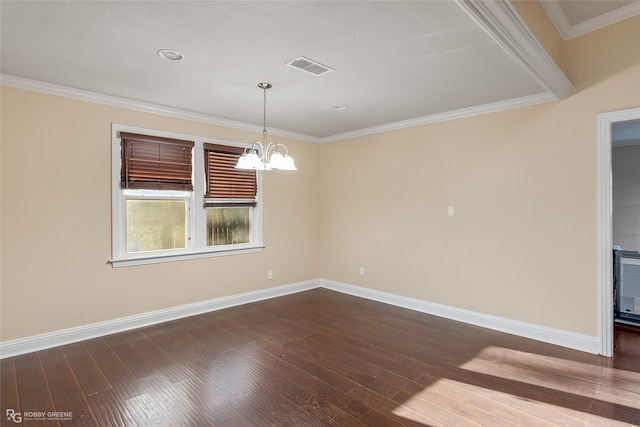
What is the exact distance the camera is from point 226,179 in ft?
15.4

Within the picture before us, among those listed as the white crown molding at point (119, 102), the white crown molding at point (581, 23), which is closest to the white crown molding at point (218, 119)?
the white crown molding at point (119, 102)

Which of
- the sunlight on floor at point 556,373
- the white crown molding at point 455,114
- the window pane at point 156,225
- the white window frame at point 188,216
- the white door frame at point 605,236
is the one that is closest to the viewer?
the sunlight on floor at point 556,373

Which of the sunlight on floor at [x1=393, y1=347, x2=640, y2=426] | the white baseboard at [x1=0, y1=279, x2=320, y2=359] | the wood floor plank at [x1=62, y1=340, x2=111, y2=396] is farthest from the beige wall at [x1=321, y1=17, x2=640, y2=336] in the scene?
the wood floor plank at [x1=62, y1=340, x2=111, y2=396]

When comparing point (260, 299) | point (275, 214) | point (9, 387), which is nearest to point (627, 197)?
point (275, 214)

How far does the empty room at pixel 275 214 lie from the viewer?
230 centimetres

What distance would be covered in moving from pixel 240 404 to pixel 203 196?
2803mm

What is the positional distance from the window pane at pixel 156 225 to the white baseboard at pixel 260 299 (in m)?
0.82

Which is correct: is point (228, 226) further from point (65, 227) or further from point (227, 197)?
point (65, 227)

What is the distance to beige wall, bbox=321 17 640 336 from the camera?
125 inches

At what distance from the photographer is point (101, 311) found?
3.66 metres

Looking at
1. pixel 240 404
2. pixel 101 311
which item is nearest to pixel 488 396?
pixel 240 404

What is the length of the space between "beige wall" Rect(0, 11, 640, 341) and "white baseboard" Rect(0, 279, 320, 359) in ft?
0.26

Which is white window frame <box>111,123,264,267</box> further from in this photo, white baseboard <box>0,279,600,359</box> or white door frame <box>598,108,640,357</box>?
white door frame <box>598,108,640,357</box>

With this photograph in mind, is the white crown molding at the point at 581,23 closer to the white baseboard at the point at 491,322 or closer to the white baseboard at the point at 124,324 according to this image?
the white baseboard at the point at 491,322
